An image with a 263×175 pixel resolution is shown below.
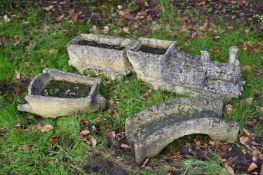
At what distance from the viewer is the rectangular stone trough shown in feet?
15.8

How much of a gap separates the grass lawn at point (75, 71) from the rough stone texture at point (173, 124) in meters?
0.22

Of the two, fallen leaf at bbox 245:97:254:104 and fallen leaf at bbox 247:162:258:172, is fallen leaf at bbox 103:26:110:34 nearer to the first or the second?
fallen leaf at bbox 245:97:254:104

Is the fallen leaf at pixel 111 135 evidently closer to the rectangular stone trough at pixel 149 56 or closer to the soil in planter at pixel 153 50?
the rectangular stone trough at pixel 149 56

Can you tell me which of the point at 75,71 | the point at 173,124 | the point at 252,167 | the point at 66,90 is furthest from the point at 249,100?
the point at 75,71

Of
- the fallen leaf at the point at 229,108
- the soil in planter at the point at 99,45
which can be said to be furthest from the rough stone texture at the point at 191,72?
the soil in planter at the point at 99,45

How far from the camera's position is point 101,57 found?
5.20 m

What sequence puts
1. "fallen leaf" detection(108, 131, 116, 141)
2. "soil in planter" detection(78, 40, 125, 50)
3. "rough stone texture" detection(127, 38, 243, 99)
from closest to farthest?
"fallen leaf" detection(108, 131, 116, 141) < "rough stone texture" detection(127, 38, 243, 99) < "soil in planter" detection(78, 40, 125, 50)

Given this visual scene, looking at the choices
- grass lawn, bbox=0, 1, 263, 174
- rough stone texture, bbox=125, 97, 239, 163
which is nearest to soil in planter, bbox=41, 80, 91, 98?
grass lawn, bbox=0, 1, 263, 174

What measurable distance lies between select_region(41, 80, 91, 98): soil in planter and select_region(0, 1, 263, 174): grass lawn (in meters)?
0.31

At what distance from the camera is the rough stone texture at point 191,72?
4.71 m

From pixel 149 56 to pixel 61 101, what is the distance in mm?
1286

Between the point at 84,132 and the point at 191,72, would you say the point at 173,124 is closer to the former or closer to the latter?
the point at 191,72

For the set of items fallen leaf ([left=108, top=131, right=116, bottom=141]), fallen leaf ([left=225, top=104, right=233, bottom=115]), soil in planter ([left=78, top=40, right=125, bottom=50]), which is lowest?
fallen leaf ([left=108, top=131, right=116, bottom=141])

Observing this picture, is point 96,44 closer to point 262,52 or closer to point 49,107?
point 49,107
